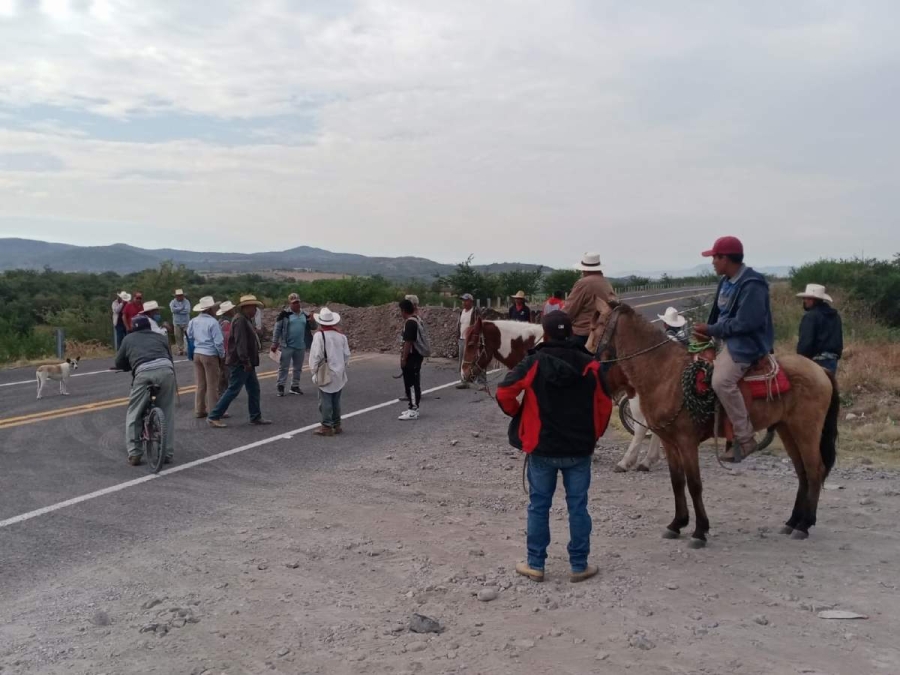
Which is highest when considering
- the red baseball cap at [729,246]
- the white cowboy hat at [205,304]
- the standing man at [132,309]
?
the red baseball cap at [729,246]

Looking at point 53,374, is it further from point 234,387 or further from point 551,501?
point 551,501

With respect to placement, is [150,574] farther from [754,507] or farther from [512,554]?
[754,507]

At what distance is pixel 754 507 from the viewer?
7.90 meters

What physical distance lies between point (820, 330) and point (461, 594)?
7.04m

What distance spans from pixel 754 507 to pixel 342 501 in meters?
4.28

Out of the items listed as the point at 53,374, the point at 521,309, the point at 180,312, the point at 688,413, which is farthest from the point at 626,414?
the point at 180,312

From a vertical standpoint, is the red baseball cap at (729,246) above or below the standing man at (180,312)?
above

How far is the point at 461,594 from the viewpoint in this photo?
219 inches

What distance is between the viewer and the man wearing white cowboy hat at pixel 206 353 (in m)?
12.8

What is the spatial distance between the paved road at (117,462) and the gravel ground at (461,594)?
43 centimetres

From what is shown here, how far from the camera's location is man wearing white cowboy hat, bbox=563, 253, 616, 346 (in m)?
9.14

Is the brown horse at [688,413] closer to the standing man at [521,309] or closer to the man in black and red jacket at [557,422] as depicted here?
the man in black and red jacket at [557,422]

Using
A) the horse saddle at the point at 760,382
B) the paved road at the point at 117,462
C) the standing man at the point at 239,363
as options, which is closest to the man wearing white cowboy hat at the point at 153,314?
the standing man at the point at 239,363

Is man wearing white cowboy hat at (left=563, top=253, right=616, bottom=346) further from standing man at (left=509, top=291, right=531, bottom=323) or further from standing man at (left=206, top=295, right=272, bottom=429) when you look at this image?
standing man at (left=509, top=291, right=531, bottom=323)
